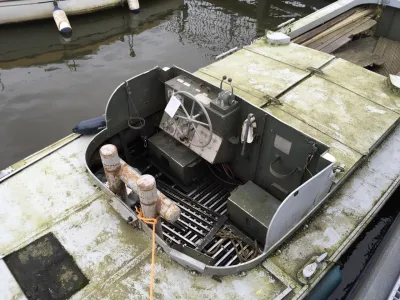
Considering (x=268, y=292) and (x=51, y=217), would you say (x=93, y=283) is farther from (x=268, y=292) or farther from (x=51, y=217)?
(x=268, y=292)

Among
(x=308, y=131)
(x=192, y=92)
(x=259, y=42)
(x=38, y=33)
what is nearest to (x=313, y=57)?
(x=259, y=42)

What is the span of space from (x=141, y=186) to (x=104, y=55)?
29.8ft

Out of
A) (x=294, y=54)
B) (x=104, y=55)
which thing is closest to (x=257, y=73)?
(x=294, y=54)

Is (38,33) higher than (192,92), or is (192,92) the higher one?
(192,92)

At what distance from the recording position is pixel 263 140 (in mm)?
4641

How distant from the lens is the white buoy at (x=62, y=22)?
38.5 feet

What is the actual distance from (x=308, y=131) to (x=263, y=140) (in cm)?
106

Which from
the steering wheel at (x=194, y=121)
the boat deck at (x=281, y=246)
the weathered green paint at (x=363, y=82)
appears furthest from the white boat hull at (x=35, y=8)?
the steering wheel at (x=194, y=121)

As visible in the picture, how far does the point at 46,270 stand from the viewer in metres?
3.84

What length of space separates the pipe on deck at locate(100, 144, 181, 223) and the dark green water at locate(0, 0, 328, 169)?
4727 mm

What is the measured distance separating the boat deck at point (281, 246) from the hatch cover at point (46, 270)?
0.28ft

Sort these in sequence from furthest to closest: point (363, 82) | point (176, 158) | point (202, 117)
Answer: point (363, 82)
point (176, 158)
point (202, 117)

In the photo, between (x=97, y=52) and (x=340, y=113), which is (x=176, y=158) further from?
(x=97, y=52)

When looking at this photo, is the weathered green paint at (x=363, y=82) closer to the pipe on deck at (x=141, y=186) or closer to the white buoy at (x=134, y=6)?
the pipe on deck at (x=141, y=186)
